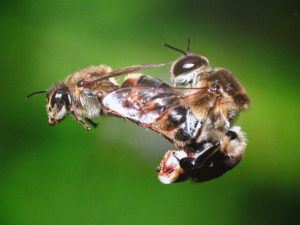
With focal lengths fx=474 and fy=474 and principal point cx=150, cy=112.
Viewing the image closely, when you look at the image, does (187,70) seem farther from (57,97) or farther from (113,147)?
(113,147)

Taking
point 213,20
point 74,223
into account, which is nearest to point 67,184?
point 74,223

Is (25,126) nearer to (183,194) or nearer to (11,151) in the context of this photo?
(11,151)

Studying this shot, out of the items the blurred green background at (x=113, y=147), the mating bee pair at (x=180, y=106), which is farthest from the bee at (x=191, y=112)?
the blurred green background at (x=113, y=147)

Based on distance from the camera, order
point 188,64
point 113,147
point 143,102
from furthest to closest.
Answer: point 113,147 → point 188,64 → point 143,102

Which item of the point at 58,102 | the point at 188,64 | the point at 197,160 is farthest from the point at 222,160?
the point at 58,102

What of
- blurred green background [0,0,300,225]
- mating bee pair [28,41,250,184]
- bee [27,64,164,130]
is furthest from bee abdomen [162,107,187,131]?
blurred green background [0,0,300,225]

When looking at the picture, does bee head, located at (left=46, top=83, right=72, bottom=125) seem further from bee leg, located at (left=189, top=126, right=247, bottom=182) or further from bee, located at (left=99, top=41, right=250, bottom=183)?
bee leg, located at (left=189, top=126, right=247, bottom=182)

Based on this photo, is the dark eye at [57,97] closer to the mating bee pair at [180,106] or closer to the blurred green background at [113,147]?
the mating bee pair at [180,106]
